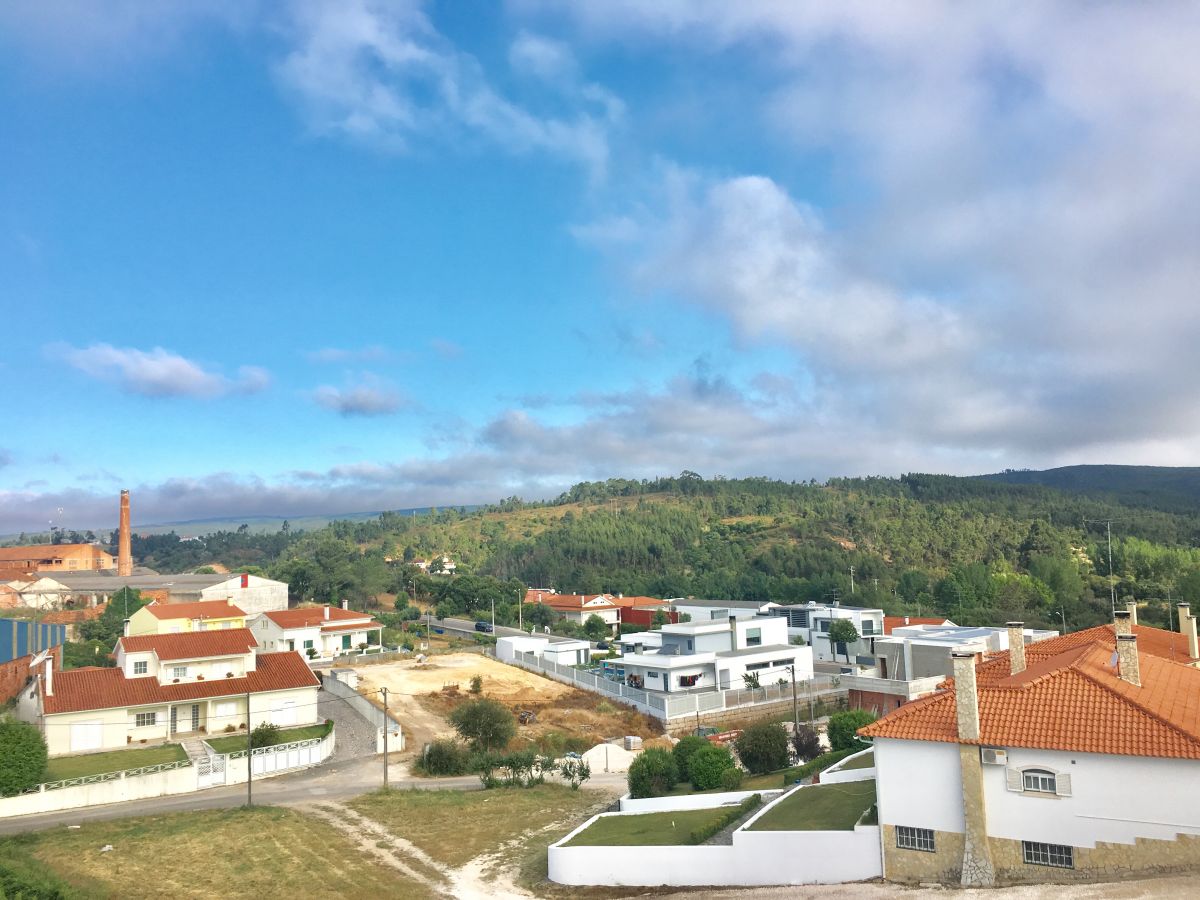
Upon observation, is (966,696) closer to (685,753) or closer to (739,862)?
(739,862)

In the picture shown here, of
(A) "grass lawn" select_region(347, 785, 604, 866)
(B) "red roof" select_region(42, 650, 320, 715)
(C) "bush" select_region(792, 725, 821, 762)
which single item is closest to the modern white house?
(C) "bush" select_region(792, 725, 821, 762)

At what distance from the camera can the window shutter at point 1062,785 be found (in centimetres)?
1584

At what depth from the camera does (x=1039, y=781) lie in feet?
53.0

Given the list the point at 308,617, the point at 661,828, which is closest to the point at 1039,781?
the point at 661,828

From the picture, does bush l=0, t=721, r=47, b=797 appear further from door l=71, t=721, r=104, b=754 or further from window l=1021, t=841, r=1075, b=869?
window l=1021, t=841, r=1075, b=869

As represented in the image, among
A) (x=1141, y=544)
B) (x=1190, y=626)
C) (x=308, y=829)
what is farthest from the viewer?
(x=1141, y=544)

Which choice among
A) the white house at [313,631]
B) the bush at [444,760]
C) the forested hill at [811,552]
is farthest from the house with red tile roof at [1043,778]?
the forested hill at [811,552]

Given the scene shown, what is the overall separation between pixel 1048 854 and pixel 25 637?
6461cm

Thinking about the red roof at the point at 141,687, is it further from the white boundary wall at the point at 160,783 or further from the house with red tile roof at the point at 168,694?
the white boundary wall at the point at 160,783

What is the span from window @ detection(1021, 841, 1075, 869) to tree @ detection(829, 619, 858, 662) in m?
47.7

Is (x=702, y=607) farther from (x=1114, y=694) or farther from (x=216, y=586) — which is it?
(x=1114, y=694)

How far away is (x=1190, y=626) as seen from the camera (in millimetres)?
31422

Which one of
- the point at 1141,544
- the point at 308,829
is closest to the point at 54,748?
the point at 308,829

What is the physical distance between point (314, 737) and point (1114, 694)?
3232 cm
